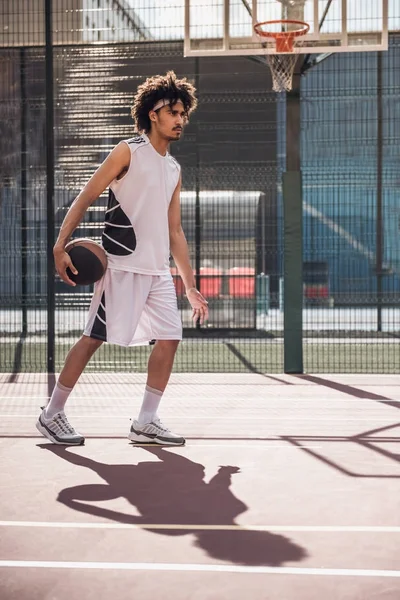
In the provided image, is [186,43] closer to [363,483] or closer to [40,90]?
[40,90]

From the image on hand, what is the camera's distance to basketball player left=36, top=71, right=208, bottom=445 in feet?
18.8

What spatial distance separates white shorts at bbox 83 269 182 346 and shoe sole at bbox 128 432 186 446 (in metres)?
0.54

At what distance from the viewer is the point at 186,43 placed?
10.1m

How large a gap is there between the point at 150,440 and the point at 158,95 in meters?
1.91

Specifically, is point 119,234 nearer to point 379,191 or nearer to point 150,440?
point 150,440

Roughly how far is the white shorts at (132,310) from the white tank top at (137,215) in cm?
7

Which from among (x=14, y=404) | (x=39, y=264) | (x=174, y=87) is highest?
(x=174, y=87)

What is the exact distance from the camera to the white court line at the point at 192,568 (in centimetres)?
332

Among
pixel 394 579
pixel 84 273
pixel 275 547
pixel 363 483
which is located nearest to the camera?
pixel 394 579

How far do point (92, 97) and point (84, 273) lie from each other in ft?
17.8

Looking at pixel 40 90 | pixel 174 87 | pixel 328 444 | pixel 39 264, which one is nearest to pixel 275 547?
pixel 328 444

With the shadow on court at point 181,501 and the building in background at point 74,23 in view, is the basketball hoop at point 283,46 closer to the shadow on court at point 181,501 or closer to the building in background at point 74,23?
the building in background at point 74,23

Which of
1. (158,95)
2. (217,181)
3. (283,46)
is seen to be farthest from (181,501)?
(217,181)

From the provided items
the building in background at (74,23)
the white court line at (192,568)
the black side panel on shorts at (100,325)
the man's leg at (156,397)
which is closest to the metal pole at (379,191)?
the building in background at (74,23)
